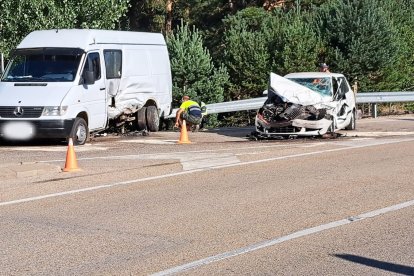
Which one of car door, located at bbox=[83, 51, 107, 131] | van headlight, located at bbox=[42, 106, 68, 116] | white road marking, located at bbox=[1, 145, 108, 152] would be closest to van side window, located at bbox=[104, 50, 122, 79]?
car door, located at bbox=[83, 51, 107, 131]

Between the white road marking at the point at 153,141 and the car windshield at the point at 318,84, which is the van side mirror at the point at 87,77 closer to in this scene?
the white road marking at the point at 153,141

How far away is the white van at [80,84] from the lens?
19.4 metres

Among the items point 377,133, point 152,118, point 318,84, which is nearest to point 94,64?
point 152,118

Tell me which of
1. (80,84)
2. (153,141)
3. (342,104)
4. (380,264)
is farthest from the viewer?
(342,104)

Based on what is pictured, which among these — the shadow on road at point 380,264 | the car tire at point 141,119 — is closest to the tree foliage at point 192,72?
the car tire at point 141,119

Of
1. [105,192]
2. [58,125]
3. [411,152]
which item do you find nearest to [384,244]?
[105,192]

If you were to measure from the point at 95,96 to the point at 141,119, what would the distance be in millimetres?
3268

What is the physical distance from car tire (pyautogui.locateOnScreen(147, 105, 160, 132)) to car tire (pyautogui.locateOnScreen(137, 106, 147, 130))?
13 cm

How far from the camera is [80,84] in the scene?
802 inches

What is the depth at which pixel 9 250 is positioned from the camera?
878cm

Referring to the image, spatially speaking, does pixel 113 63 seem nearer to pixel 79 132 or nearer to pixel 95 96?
pixel 95 96

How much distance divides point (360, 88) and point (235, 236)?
28.6 m

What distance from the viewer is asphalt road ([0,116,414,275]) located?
8242 mm

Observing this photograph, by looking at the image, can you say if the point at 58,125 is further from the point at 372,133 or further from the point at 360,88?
the point at 360,88
